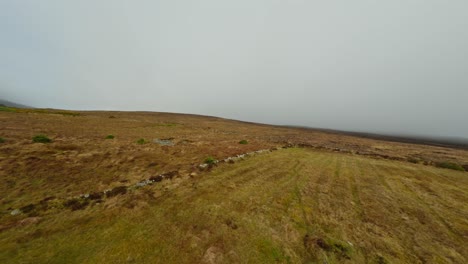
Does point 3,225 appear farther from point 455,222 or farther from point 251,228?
point 455,222

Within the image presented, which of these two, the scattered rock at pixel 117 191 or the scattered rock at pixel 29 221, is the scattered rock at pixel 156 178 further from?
the scattered rock at pixel 29 221

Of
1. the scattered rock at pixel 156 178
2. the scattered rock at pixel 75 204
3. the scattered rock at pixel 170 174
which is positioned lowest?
the scattered rock at pixel 75 204

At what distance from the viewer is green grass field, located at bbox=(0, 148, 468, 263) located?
6594 millimetres

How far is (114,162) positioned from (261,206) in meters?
13.6

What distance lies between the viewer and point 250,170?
1647cm

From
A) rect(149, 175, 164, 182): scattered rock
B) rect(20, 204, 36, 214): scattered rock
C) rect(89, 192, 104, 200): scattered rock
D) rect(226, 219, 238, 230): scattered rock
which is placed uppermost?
rect(149, 175, 164, 182): scattered rock

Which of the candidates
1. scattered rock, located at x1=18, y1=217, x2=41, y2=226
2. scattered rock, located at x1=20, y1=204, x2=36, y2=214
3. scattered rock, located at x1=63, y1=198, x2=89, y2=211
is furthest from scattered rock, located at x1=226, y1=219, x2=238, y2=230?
scattered rock, located at x1=20, y1=204, x2=36, y2=214

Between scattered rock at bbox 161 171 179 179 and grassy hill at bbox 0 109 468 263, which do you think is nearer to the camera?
grassy hill at bbox 0 109 468 263

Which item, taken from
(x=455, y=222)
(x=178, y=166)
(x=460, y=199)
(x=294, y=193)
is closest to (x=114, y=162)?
(x=178, y=166)

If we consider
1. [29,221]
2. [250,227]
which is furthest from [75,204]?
[250,227]

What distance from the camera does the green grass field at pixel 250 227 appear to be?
21.6ft

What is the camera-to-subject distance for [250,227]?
27.2 feet

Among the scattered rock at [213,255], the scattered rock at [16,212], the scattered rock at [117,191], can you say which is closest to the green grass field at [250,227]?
the scattered rock at [213,255]

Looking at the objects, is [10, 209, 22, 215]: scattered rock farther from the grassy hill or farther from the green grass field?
the green grass field
